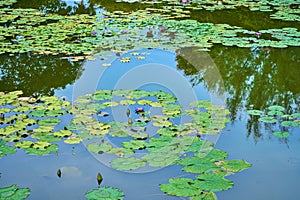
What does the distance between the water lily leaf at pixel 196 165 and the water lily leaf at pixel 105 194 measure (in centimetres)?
41

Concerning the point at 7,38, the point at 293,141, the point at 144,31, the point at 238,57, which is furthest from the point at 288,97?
the point at 7,38

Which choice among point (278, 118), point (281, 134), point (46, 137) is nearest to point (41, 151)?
point (46, 137)

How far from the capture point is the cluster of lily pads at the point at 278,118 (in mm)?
2667

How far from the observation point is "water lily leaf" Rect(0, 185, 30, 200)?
1.97 m

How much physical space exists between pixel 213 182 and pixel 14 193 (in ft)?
3.23

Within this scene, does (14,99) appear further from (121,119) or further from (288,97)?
(288,97)

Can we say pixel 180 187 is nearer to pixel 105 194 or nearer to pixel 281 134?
pixel 105 194

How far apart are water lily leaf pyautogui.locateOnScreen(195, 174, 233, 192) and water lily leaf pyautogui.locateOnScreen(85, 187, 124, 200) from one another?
1.29 ft

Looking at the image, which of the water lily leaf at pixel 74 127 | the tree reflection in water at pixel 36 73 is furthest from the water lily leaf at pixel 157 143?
the tree reflection in water at pixel 36 73

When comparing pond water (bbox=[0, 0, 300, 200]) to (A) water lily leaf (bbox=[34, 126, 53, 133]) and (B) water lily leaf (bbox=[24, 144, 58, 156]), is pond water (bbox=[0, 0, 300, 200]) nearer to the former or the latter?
(B) water lily leaf (bbox=[24, 144, 58, 156])

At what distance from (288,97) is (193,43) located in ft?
5.41

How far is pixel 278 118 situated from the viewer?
9.29 ft

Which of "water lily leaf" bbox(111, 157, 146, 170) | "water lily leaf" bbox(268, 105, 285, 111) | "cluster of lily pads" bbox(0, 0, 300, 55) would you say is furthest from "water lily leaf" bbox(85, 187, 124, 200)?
"cluster of lily pads" bbox(0, 0, 300, 55)

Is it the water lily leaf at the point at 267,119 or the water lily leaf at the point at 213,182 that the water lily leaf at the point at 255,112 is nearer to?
the water lily leaf at the point at 267,119
